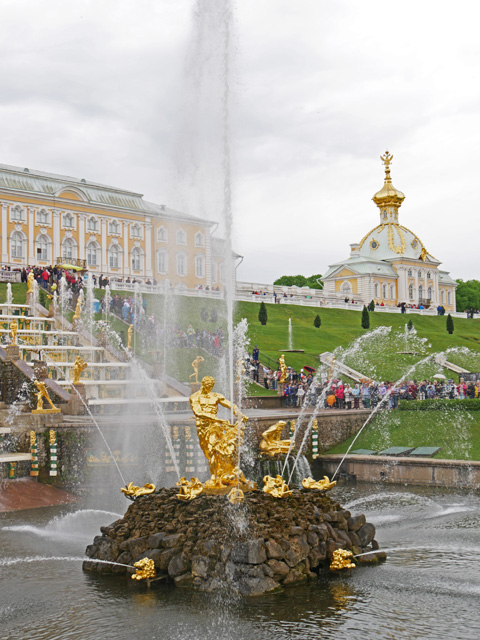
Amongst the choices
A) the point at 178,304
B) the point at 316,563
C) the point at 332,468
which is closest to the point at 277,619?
the point at 316,563

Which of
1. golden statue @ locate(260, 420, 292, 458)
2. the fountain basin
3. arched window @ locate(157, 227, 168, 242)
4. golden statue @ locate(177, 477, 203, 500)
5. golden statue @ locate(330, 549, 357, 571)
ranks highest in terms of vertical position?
arched window @ locate(157, 227, 168, 242)

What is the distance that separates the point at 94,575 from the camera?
12.4 meters

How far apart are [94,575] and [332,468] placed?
11415mm

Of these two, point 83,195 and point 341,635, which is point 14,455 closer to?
point 341,635

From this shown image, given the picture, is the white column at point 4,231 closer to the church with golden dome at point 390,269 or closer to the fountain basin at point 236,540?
the church with golden dome at point 390,269

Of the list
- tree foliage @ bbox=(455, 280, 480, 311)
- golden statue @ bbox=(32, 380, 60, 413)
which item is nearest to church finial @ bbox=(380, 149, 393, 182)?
tree foliage @ bbox=(455, 280, 480, 311)

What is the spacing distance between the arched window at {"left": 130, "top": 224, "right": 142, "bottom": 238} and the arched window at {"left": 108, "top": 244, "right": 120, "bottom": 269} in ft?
6.86

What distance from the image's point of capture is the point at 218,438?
1292cm

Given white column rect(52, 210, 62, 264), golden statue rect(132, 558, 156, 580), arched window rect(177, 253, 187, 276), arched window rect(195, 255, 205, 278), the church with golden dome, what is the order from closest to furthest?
1. golden statue rect(132, 558, 156, 580)
2. white column rect(52, 210, 62, 264)
3. arched window rect(177, 253, 187, 276)
4. arched window rect(195, 255, 205, 278)
5. the church with golden dome

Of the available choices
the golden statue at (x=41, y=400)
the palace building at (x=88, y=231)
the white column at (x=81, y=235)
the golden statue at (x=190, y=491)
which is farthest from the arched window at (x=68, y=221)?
the golden statue at (x=190, y=491)

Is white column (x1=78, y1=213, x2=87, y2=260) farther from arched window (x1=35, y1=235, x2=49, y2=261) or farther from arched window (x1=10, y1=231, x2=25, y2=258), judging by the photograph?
arched window (x1=10, y1=231, x2=25, y2=258)

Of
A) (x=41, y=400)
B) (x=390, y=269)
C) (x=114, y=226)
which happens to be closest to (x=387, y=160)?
(x=390, y=269)

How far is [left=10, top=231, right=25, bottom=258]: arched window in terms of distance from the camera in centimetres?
5828

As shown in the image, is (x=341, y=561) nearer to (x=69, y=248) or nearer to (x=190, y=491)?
(x=190, y=491)
